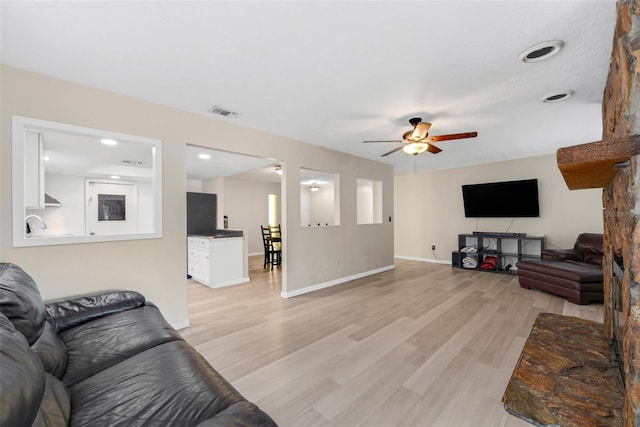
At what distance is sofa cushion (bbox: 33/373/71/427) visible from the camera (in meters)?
0.95

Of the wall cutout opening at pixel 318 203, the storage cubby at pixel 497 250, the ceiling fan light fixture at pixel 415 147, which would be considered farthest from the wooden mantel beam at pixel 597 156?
the wall cutout opening at pixel 318 203

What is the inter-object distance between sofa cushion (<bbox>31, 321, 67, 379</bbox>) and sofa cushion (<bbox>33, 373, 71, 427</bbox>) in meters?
0.19

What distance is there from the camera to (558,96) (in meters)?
2.67

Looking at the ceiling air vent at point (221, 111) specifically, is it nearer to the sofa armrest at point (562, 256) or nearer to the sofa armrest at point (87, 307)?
the sofa armrest at point (87, 307)

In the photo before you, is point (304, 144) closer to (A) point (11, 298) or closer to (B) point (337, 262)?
(B) point (337, 262)

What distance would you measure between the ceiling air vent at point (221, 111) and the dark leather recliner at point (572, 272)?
4.95 m

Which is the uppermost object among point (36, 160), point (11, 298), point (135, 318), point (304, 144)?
point (304, 144)

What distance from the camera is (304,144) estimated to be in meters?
4.27

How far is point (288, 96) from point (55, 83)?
201cm

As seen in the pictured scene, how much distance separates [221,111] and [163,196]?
3.74ft

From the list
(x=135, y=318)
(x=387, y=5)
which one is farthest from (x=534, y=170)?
(x=135, y=318)

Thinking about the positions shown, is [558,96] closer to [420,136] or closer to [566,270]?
[420,136]

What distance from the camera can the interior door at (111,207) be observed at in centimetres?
646

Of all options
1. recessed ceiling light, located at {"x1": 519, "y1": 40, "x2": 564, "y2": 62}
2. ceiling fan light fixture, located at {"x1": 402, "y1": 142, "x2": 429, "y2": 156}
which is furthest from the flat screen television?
recessed ceiling light, located at {"x1": 519, "y1": 40, "x2": 564, "y2": 62}
